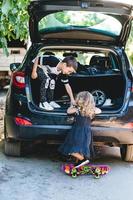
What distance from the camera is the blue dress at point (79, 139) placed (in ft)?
21.2

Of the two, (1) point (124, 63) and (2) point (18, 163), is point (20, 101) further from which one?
(1) point (124, 63)

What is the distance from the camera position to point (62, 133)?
262 inches

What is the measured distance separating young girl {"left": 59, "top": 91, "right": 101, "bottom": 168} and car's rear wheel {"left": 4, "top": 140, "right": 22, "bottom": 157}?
761 mm

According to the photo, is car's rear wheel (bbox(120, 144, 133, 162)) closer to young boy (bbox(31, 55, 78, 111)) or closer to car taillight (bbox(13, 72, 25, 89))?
young boy (bbox(31, 55, 78, 111))

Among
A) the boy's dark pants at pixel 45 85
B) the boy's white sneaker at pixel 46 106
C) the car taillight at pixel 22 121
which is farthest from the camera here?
the boy's dark pants at pixel 45 85

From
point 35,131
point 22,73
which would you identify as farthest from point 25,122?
point 22,73

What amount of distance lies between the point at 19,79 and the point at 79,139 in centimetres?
113

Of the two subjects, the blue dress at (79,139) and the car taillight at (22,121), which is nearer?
the blue dress at (79,139)

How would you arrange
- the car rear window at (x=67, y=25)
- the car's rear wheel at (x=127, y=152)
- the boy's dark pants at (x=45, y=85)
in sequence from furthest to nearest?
the car rear window at (x=67, y=25) → the boy's dark pants at (x=45, y=85) → the car's rear wheel at (x=127, y=152)

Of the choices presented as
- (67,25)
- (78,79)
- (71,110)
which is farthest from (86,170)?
(67,25)

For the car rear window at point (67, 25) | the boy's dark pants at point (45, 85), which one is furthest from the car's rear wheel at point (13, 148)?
the car rear window at point (67, 25)

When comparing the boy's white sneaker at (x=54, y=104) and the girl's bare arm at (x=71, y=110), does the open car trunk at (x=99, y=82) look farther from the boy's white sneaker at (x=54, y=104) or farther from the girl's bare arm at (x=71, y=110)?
the girl's bare arm at (x=71, y=110)

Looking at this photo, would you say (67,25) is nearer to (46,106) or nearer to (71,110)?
(46,106)

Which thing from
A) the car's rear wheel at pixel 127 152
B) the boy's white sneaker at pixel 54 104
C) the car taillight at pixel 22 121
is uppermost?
the boy's white sneaker at pixel 54 104
